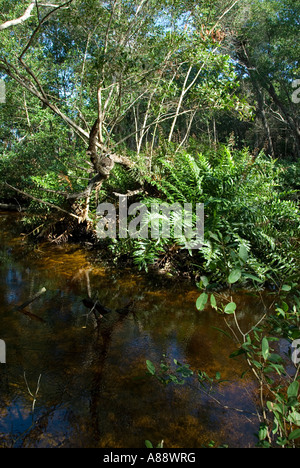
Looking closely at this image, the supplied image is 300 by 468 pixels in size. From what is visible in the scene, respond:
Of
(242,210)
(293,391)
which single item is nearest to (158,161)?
(242,210)

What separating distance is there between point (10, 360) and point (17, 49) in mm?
11750

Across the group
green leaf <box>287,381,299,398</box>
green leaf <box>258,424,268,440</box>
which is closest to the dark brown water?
green leaf <box>258,424,268,440</box>

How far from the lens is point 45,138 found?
420 inches

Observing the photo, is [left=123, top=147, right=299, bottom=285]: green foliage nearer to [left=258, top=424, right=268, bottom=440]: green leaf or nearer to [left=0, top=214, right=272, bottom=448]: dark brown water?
[left=0, top=214, right=272, bottom=448]: dark brown water

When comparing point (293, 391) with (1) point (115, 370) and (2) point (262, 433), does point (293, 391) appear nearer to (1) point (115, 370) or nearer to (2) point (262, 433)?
(2) point (262, 433)

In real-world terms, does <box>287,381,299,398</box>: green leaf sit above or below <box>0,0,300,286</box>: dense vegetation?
below

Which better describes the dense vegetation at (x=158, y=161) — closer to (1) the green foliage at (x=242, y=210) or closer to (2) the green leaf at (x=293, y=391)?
(1) the green foliage at (x=242, y=210)

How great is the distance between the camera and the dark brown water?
2.05 meters

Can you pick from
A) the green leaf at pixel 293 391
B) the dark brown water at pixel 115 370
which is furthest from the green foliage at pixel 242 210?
the green leaf at pixel 293 391

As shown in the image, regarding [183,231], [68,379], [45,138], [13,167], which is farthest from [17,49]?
[68,379]

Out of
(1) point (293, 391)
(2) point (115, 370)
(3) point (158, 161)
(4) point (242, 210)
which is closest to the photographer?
(1) point (293, 391)

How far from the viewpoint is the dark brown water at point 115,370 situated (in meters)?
2.05

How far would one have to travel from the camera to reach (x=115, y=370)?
2.68m
